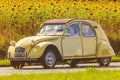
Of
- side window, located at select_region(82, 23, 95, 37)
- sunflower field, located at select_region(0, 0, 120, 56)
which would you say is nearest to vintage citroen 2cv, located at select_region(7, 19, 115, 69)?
side window, located at select_region(82, 23, 95, 37)

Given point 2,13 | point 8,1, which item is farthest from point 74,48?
point 8,1

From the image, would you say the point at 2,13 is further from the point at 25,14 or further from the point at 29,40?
the point at 29,40

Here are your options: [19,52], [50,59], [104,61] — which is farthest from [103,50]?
[19,52]

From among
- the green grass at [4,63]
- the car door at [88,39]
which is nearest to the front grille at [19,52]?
the green grass at [4,63]

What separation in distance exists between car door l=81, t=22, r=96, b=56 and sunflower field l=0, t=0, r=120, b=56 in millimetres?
3557

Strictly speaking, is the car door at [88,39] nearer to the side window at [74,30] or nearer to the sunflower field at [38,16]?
the side window at [74,30]

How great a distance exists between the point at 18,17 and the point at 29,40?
8313 mm

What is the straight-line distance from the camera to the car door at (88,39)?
23.4 m

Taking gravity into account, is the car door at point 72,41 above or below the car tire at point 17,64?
above

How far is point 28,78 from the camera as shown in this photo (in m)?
15.3

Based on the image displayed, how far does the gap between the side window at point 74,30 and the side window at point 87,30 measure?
32cm

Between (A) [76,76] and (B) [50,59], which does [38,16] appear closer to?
(B) [50,59]

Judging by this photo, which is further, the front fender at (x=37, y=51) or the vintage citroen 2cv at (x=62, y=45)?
the vintage citroen 2cv at (x=62, y=45)

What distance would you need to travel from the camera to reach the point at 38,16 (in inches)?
1186
